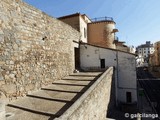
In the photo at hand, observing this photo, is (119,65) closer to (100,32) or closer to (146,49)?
(100,32)

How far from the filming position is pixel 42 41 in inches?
302

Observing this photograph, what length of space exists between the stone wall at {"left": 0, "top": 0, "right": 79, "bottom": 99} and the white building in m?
3.64

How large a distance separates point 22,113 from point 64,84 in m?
3.27

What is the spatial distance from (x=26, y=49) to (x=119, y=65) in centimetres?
783

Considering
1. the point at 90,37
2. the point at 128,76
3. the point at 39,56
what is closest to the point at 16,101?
the point at 39,56

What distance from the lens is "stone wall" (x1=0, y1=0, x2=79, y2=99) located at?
18.2 ft

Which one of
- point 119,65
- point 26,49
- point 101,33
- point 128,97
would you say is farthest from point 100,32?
point 26,49

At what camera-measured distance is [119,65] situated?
39.4ft

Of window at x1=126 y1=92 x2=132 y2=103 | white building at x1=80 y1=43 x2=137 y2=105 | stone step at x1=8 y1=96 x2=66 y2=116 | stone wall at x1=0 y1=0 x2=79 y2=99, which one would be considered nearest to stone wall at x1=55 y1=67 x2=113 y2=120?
stone step at x1=8 y1=96 x2=66 y2=116

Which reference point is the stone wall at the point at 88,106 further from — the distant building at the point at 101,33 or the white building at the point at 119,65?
the distant building at the point at 101,33

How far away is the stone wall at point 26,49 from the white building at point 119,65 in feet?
11.9

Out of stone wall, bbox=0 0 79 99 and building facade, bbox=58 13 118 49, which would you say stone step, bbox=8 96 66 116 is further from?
building facade, bbox=58 13 118 49

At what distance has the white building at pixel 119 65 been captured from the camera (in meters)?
11.9

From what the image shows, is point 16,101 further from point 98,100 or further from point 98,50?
point 98,50
